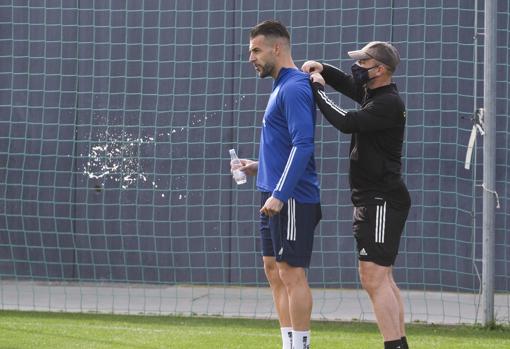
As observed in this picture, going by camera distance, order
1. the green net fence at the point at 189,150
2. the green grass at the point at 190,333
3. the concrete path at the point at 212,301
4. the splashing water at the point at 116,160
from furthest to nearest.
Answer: the splashing water at the point at 116,160 → the green net fence at the point at 189,150 → the concrete path at the point at 212,301 → the green grass at the point at 190,333

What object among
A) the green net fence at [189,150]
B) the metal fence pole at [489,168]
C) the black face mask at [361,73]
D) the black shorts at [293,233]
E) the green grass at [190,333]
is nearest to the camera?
the black shorts at [293,233]

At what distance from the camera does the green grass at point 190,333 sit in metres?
8.06

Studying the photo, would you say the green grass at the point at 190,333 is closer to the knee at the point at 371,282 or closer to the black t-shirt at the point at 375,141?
the knee at the point at 371,282

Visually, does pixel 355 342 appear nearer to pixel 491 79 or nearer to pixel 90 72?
pixel 491 79

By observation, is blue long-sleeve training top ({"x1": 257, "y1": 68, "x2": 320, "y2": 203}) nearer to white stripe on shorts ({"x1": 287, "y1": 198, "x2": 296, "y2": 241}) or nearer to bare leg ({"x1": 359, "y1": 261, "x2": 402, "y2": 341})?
white stripe on shorts ({"x1": 287, "y1": 198, "x2": 296, "y2": 241})

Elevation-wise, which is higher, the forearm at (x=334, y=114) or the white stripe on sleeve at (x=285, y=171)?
the forearm at (x=334, y=114)

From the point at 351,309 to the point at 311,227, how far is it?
366 centimetres

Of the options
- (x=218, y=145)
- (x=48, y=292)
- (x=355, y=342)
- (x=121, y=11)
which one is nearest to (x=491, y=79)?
(x=355, y=342)

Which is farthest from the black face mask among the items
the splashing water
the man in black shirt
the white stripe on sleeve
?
the splashing water

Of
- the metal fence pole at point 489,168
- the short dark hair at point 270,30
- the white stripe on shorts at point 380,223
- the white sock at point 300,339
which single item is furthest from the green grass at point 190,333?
the short dark hair at point 270,30

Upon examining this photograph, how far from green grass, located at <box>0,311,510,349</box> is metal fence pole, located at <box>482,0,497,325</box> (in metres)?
0.28

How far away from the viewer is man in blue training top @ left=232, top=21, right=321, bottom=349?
6293mm

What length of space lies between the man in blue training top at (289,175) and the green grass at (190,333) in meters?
1.61

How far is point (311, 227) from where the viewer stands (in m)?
6.47
